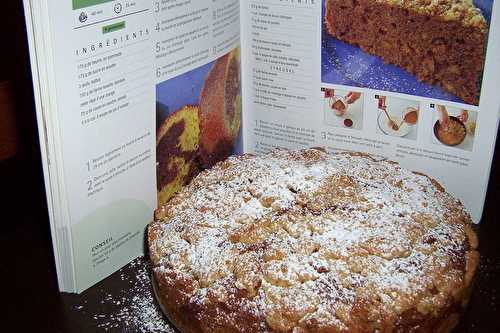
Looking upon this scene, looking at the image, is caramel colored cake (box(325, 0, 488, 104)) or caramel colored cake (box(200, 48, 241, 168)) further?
caramel colored cake (box(200, 48, 241, 168))

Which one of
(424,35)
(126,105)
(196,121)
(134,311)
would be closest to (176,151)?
(196,121)

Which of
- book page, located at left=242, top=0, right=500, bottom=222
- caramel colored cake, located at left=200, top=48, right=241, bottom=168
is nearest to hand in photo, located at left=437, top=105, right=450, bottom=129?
book page, located at left=242, top=0, right=500, bottom=222

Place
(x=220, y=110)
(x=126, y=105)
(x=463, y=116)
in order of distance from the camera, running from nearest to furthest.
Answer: (x=126, y=105) < (x=463, y=116) < (x=220, y=110)

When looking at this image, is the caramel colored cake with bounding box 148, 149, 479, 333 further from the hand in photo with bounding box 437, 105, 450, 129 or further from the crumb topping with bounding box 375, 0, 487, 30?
the crumb topping with bounding box 375, 0, 487, 30

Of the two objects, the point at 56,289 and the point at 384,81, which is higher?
the point at 384,81

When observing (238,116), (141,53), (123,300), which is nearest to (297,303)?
(123,300)

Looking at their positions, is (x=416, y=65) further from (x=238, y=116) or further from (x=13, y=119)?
(x=13, y=119)

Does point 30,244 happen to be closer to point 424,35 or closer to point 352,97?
point 352,97

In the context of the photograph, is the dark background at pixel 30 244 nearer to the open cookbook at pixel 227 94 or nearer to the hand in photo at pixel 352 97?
the open cookbook at pixel 227 94
